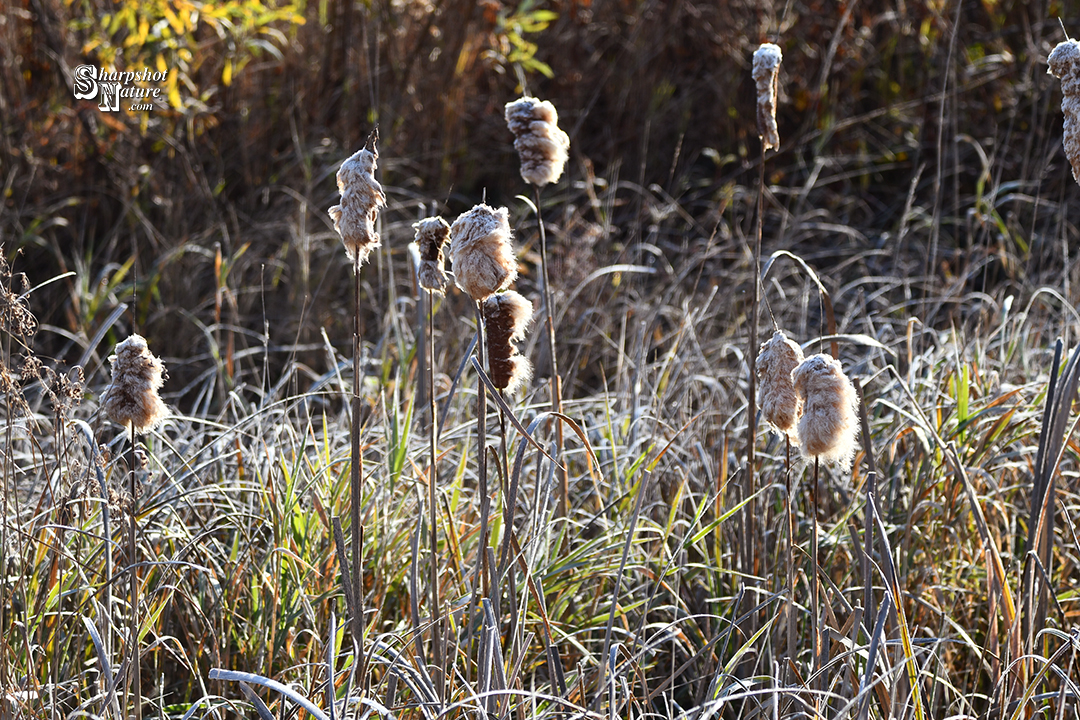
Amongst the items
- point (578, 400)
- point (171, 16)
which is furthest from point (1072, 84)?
point (171, 16)

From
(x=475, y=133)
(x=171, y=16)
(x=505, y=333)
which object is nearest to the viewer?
(x=505, y=333)

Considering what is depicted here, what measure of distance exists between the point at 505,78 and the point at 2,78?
7.01ft

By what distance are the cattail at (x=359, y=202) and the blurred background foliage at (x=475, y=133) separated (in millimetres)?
2085

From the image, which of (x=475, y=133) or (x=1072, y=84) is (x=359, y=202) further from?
(x=475, y=133)

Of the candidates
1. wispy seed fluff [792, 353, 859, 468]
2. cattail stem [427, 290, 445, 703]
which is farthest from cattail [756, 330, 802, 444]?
cattail stem [427, 290, 445, 703]

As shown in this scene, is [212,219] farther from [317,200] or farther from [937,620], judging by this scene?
[937,620]

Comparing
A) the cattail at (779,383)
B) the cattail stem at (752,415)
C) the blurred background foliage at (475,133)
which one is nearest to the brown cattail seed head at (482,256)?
the cattail at (779,383)

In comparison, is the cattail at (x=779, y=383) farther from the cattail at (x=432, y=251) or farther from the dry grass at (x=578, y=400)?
the cattail at (x=432, y=251)

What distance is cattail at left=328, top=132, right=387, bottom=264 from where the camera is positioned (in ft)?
3.51

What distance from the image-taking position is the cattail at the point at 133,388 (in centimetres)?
114

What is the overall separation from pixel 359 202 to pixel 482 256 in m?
0.15

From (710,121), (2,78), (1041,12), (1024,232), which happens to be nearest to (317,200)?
(2,78)

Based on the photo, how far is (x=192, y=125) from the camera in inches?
156

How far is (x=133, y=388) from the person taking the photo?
3.74 ft
